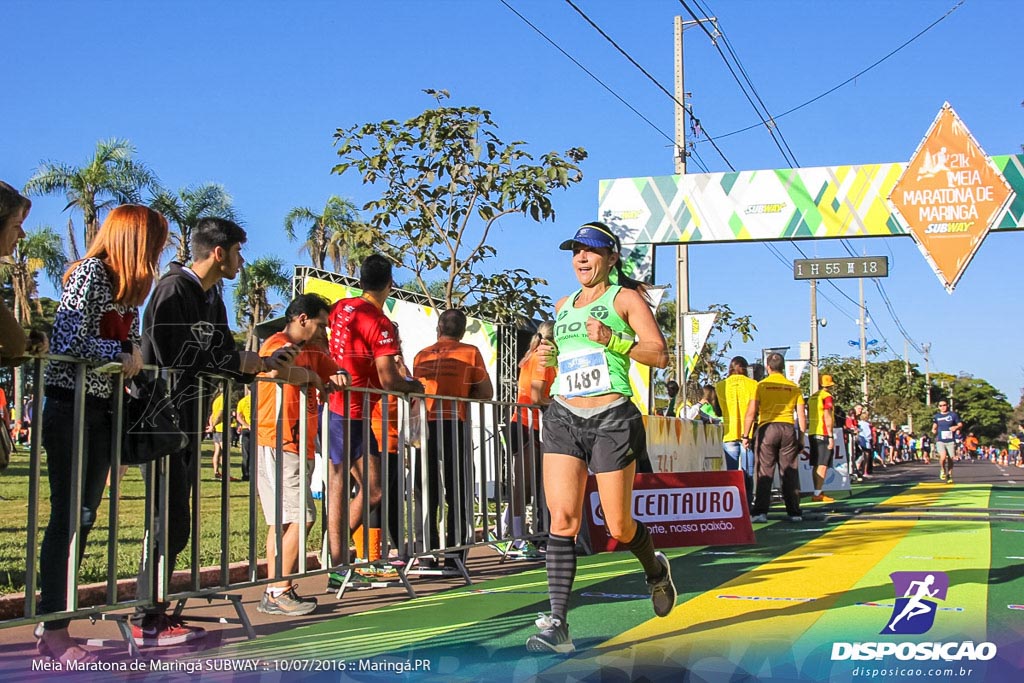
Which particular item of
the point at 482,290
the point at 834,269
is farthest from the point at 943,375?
the point at 482,290

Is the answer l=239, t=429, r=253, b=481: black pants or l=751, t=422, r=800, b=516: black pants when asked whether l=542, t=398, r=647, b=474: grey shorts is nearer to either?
l=239, t=429, r=253, b=481: black pants

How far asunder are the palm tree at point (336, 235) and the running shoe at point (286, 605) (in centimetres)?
646

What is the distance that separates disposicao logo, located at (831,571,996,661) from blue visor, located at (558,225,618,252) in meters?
2.09

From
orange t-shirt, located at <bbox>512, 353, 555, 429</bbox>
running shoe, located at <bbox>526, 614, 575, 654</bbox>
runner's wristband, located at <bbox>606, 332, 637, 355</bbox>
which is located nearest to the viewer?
running shoe, located at <bbox>526, 614, 575, 654</bbox>

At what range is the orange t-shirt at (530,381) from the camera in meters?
8.35

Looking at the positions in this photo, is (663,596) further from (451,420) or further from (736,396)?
(736,396)

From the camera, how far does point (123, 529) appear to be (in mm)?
9125

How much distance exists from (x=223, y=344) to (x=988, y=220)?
13.0 m

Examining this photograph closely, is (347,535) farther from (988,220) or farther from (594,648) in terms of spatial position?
(988,220)

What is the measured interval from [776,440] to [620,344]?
290 inches

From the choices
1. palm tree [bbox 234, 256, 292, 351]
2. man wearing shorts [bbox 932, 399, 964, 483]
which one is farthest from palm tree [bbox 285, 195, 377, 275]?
man wearing shorts [bbox 932, 399, 964, 483]

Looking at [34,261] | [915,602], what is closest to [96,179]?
[34,261]

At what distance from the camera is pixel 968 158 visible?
49.3 feet

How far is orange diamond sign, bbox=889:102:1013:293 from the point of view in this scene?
14.8m
